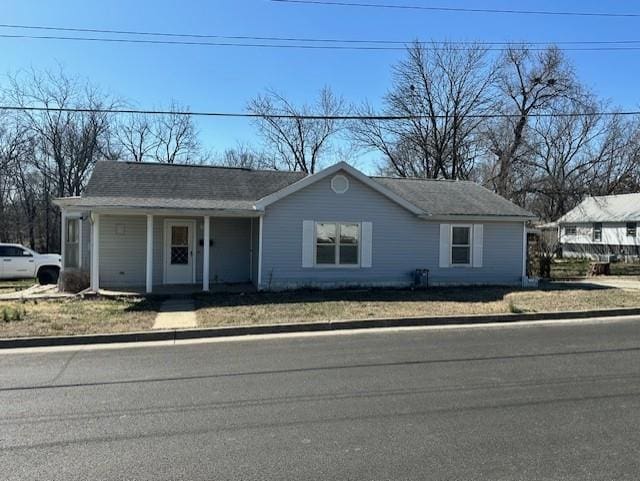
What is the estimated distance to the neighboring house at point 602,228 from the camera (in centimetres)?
3722

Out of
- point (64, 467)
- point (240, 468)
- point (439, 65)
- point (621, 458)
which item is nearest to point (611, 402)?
point (621, 458)

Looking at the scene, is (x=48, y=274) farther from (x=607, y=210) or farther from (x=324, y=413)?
(x=607, y=210)

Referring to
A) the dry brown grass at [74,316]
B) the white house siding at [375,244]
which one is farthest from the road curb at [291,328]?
the white house siding at [375,244]

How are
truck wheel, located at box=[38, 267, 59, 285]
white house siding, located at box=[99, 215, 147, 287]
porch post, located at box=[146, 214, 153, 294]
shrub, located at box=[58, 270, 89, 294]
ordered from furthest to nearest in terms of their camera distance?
truck wheel, located at box=[38, 267, 59, 285], white house siding, located at box=[99, 215, 147, 287], shrub, located at box=[58, 270, 89, 294], porch post, located at box=[146, 214, 153, 294]

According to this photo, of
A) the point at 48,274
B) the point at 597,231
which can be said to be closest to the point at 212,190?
the point at 48,274

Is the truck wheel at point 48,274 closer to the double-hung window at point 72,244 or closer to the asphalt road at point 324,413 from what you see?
the double-hung window at point 72,244

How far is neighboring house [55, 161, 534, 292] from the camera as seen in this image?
1565 centimetres

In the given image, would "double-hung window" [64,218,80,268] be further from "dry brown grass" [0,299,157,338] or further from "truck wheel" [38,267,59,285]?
"dry brown grass" [0,299,157,338]

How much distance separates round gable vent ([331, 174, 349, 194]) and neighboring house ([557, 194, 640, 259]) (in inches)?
1123

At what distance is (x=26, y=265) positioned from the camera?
63.7 ft

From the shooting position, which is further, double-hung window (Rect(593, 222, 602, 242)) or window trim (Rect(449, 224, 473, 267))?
→ double-hung window (Rect(593, 222, 602, 242))

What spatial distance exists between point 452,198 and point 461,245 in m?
1.94

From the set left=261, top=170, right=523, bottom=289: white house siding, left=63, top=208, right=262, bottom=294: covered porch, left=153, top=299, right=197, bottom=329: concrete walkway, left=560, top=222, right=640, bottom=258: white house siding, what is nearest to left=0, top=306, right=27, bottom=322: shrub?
left=153, top=299, right=197, bottom=329: concrete walkway

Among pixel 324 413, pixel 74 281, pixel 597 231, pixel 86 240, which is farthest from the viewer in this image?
pixel 597 231
